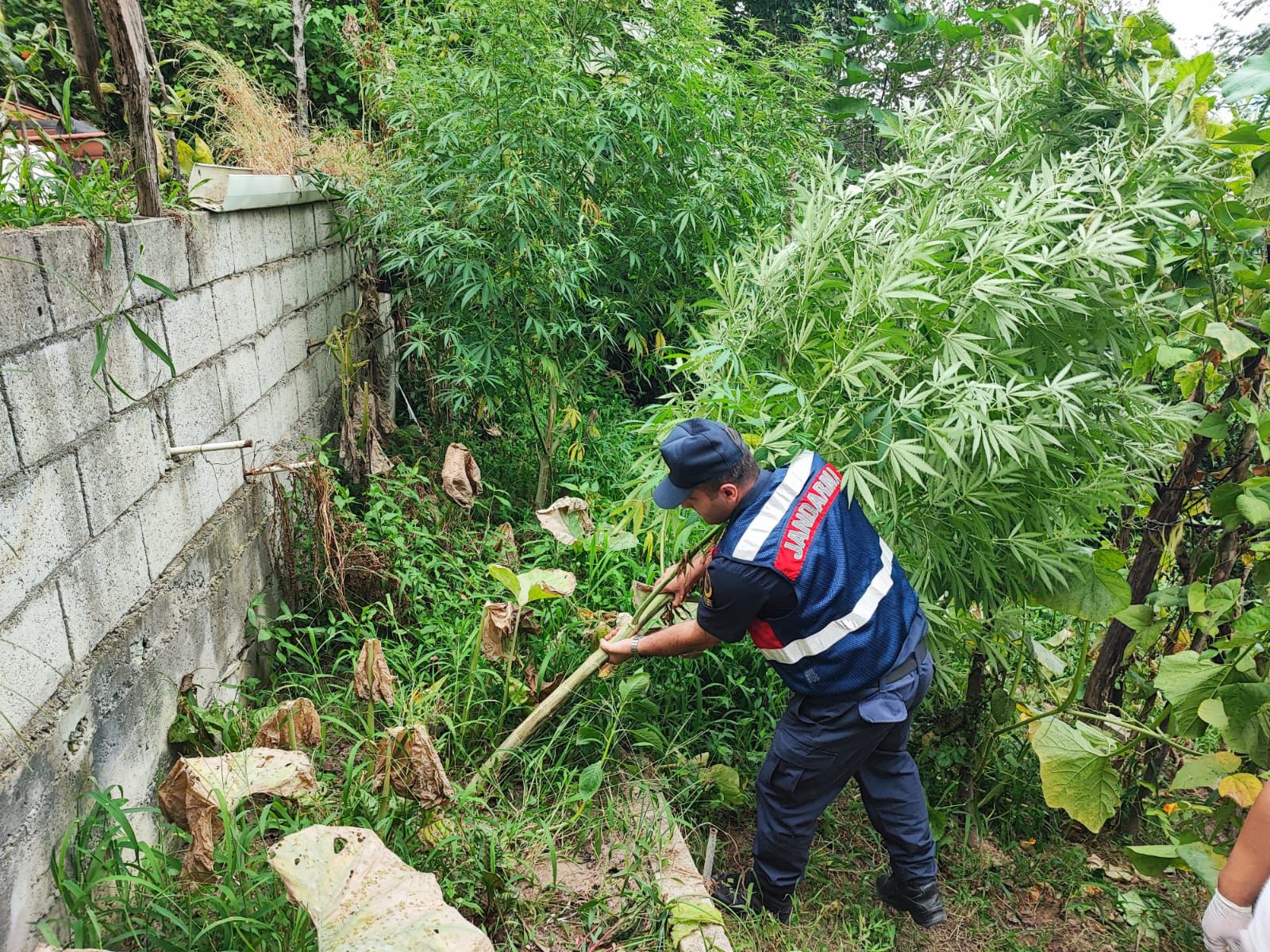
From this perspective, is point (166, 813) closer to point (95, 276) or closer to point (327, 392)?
point (95, 276)

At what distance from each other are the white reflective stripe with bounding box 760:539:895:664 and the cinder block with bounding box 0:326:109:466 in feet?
6.74

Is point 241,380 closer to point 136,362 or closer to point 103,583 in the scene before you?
point 136,362

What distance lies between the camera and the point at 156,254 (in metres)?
2.53

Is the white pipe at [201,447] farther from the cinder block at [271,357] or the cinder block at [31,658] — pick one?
the cinder block at [271,357]

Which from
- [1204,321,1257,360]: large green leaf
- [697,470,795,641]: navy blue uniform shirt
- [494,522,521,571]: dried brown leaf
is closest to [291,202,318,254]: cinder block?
[494,522,521,571]: dried brown leaf

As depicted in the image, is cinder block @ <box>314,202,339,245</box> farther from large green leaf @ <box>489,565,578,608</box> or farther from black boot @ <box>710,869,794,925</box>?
black boot @ <box>710,869,794,925</box>

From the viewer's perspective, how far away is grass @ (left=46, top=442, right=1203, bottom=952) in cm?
212

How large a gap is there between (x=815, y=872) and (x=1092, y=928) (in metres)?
1.00

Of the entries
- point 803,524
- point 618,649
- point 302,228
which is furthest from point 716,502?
point 302,228

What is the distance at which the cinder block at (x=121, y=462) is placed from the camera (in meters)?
2.18

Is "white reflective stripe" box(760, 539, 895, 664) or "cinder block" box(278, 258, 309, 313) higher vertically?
"cinder block" box(278, 258, 309, 313)

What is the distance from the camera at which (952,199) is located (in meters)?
2.78

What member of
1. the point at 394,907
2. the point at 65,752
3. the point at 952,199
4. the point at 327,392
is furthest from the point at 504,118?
the point at 394,907

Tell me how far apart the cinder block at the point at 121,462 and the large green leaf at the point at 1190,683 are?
10.5 ft
